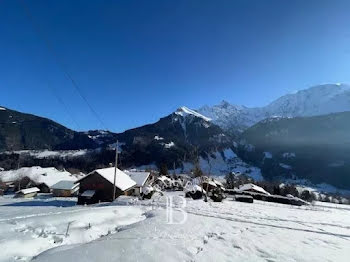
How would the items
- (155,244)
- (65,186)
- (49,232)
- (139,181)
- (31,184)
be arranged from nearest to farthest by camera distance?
(155,244), (49,232), (139,181), (65,186), (31,184)

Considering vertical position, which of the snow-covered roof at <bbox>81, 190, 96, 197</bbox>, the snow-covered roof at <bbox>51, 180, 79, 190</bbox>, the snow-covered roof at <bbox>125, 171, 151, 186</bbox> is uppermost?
the snow-covered roof at <bbox>125, 171, 151, 186</bbox>

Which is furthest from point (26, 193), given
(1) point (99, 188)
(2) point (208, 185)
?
(2) point (208, 185)

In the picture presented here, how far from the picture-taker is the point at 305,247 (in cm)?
1373

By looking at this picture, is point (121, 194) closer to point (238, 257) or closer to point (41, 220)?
point (41, 220)

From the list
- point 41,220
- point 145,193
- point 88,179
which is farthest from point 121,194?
point 41,220

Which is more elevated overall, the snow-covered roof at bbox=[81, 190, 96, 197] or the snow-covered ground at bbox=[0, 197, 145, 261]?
the snow-covered roof at bbox=[81, 190, 96, 197]

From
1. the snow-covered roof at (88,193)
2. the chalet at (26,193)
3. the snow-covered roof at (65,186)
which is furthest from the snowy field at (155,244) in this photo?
the chalet at (26,193)

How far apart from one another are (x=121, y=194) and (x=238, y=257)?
162 ft

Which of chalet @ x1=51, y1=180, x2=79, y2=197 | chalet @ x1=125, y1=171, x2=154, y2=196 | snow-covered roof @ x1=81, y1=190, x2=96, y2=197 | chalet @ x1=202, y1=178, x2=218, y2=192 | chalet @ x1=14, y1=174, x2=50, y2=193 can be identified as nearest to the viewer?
snow-covered roof @ x1=81, y1=190, x2=96, y2=197

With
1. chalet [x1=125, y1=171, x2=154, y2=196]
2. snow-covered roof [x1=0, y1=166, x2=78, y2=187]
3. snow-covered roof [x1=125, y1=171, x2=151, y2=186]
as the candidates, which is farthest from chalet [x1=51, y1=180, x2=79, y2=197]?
chalet [x1=125, y1=171, x2=154, y2=196]

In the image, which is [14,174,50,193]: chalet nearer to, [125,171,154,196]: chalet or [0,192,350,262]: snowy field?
[125,171,154,196]: chalet

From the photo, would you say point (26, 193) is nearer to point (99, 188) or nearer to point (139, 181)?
point (139, 181)

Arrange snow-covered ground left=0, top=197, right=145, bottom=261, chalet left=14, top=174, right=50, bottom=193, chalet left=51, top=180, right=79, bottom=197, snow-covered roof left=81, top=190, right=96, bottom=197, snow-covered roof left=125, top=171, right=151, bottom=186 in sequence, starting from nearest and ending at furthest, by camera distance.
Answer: snow-covered ground left=0, top=197, right=145, bottom=261
snow-covered roof left=81, top=190, right=96, bottom=197
snow-covered roof left=125, top=171, right=151, bottom=186
chalet left=51, top=180, right=79, bottom=197
chalet left=14, top=174, right=50, bottom=193

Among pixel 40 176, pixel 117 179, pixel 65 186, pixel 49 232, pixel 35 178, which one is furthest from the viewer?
pixel 40 176
